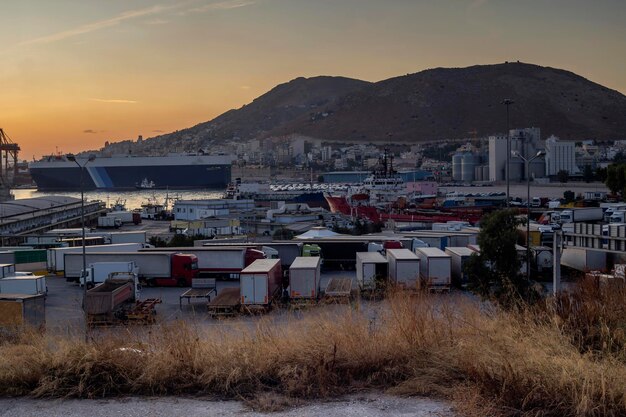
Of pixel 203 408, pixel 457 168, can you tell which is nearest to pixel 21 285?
pixel 203 408

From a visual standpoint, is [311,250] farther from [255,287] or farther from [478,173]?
[478,173]

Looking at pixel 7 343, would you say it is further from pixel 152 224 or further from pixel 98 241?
pixel 152 224

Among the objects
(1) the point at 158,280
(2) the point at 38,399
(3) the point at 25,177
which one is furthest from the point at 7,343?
(3) the point at 25,177

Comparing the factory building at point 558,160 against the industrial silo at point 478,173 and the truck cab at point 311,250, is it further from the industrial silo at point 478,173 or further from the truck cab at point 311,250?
the truck cab at point 311,250

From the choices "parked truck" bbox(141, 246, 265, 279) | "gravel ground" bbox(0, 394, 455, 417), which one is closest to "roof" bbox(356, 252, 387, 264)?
"parked truck" bbox(141, 246, 265, 279)

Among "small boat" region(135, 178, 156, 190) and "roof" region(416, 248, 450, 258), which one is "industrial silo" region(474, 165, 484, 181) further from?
"roof" region(416, 248, 450, 258)

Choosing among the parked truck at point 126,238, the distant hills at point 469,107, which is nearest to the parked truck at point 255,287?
the parked truck at point 126,238
